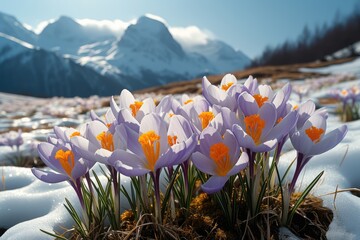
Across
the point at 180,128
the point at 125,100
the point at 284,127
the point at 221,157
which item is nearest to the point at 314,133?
the point at 284,127

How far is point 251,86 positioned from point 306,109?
24cm

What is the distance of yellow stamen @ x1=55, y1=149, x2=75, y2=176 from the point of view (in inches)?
46.2

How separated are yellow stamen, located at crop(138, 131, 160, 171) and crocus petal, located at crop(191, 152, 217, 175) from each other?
12 cm

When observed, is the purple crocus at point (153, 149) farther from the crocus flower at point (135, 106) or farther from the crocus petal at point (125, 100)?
the crocus petal at point (125, 100)

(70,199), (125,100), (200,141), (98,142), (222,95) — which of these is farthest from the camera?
(70,199)

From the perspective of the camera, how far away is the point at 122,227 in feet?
4.60

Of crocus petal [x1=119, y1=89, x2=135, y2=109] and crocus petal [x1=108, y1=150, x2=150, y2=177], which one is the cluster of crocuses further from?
crocus petal [x1=119, y1=89, x2=135, y2=109]

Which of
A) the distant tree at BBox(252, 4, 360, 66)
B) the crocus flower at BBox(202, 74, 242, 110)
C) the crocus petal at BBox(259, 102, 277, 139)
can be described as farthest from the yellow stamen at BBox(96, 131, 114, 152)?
the distant tree at BBox(252, 4, 360, 66)

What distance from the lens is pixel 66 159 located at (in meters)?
1.18

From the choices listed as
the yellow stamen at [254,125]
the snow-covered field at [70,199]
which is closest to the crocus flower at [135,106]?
the yellow stamen at [254,125]

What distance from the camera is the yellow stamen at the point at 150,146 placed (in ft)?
3.59

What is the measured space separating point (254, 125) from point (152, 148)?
354 mm

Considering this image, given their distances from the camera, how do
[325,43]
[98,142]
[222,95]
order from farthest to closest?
[325,43], [222,95], [98,142]

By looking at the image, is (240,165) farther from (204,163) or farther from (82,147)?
(82,147)
